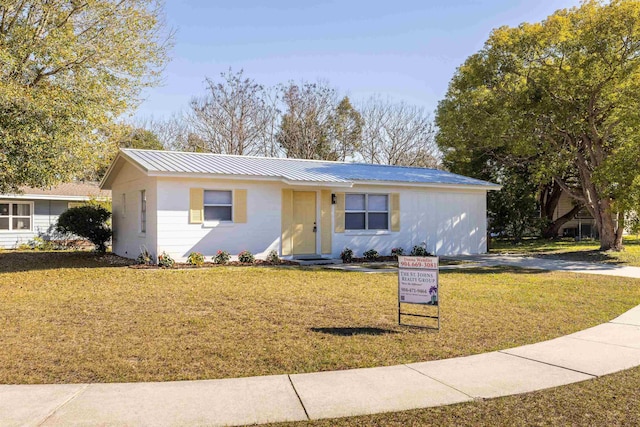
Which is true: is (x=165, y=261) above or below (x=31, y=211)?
below

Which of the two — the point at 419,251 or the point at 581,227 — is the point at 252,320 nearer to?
the point at 419,251

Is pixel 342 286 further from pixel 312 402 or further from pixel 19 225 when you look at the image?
pixel 19 225

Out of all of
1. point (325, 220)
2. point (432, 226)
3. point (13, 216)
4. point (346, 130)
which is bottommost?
point (432, 226)

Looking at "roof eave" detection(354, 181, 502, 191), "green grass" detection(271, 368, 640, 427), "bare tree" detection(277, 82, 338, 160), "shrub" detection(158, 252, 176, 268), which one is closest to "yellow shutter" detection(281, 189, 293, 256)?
"roof eave" detection(354, 181, 502, 191)

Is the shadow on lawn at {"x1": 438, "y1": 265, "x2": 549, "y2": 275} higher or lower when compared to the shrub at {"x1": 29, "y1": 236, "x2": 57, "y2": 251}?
lower

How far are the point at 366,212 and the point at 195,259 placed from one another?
20.8 ft

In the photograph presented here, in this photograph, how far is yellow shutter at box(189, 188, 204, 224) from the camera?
14367mm

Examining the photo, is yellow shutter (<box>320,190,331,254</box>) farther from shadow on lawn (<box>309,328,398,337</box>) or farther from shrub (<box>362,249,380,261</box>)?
shadow on lawn (<box>309,328,398,337</box>)

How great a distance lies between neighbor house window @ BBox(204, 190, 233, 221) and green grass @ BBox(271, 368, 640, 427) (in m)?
11.6

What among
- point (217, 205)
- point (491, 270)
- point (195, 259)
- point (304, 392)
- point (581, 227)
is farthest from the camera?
point (581, 227)

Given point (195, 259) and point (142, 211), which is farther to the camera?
point (142, 211)

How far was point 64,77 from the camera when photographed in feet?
49.1

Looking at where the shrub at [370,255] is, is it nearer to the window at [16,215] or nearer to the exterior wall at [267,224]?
the exterior wall at [267,224]

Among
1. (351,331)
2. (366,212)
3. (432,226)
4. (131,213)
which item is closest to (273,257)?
(366,212)
